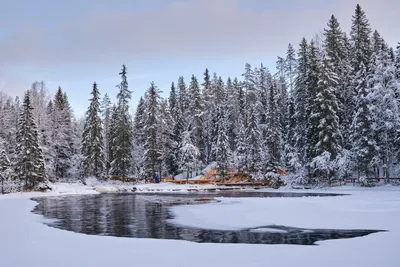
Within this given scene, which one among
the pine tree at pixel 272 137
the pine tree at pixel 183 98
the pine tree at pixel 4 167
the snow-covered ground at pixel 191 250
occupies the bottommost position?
the snow-covered ground at pixel 191 250

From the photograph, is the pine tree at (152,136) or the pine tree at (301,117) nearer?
the pine tree at (301,117)

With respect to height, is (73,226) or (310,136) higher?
(310,136)

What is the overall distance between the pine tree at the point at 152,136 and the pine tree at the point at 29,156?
17914 millimetres

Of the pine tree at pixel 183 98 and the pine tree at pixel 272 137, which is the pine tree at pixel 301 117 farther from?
the pine tree at pixel 183 98

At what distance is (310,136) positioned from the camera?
48.1m

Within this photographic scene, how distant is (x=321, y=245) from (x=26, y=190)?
42.3 m

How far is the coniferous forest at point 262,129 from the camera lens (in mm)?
42188

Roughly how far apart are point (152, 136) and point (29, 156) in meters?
20.4

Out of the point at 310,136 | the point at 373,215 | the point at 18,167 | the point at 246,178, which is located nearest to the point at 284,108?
the point at 246,178

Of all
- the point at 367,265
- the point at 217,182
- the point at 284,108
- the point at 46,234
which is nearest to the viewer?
the point at 367,265

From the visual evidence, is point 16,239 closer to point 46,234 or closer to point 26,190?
point 46,234

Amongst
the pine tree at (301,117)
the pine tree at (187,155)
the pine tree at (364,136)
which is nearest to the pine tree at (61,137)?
the pine tree at (187,155)

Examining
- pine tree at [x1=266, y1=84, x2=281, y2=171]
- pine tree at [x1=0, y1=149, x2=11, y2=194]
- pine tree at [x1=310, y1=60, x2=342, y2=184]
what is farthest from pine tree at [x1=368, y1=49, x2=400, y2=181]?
pine tree at [x1=0, y1=149, x2=11, y2=194]

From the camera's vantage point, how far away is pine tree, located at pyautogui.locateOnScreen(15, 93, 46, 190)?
45781 millimetres
